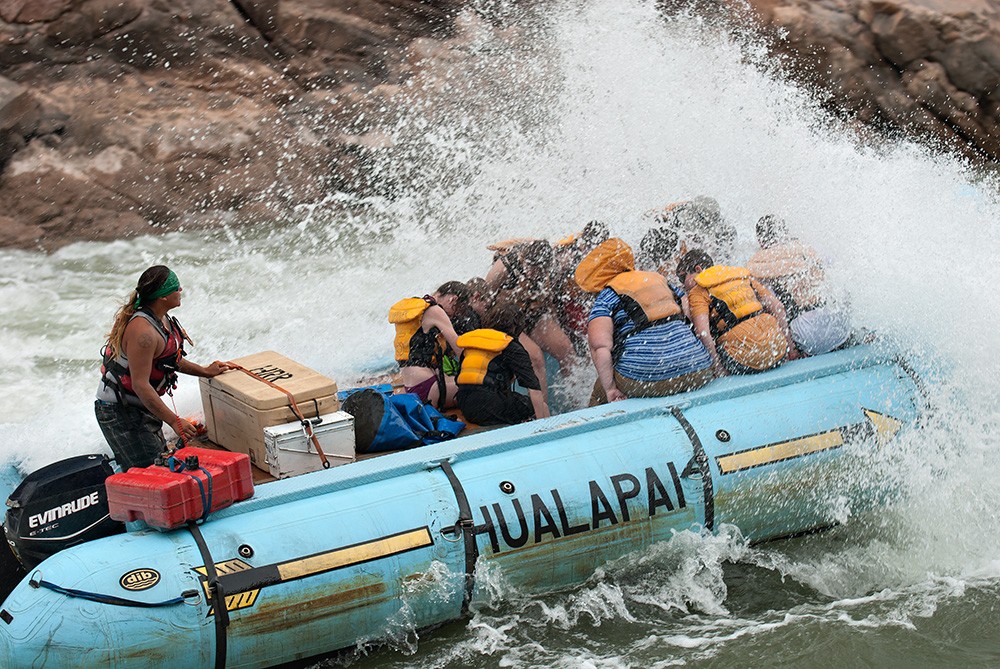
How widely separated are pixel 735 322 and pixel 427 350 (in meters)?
1.54

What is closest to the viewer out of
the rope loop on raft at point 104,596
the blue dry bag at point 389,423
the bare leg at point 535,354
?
the rope loop on raft at point 104,596

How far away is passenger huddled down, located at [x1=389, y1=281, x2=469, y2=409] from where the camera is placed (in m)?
6.01

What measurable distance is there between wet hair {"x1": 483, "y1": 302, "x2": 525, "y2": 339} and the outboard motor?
214 cm

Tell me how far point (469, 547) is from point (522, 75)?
1051 centimetres

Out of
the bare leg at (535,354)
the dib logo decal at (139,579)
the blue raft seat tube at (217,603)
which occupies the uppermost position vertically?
the bare leg at (535,354)

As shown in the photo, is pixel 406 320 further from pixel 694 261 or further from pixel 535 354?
pixel 694 261

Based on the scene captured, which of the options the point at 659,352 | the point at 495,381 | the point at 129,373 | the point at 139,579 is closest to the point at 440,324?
the point at 495,381

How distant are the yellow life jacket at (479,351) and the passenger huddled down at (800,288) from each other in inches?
57.0

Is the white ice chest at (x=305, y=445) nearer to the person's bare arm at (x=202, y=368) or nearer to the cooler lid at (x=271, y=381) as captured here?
the cooler lid at (x=271, y=381)

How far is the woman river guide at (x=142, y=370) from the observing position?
475cm

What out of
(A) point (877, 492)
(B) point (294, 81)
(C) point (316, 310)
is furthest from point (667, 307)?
(B) point (294, 81)

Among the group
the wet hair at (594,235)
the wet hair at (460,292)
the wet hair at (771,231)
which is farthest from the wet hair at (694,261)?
the wet hair at (460,292)

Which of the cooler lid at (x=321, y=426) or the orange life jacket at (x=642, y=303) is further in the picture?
the orange life jacket at (x=642, y=303)

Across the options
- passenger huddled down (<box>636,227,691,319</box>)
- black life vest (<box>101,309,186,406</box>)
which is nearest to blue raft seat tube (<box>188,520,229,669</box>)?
black life vest (<box>101,309,186,406</box>)
